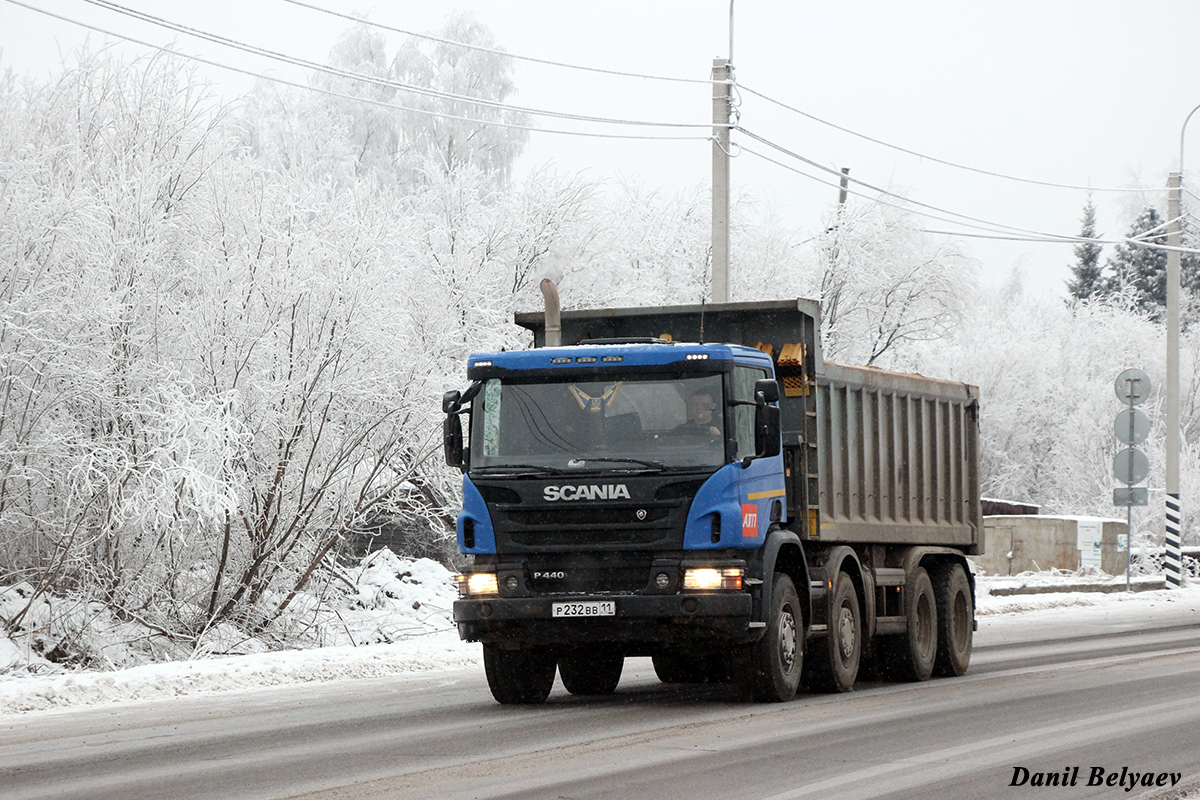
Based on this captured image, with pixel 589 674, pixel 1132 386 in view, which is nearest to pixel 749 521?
pixel 589 674

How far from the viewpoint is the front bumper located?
11484mm

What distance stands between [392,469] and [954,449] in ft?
22.3

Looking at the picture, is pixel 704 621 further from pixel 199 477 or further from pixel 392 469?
pixel 392 469

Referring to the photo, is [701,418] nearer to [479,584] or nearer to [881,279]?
[479,584]

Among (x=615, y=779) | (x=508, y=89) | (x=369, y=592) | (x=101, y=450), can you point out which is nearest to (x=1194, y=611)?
(x=369, y=592)

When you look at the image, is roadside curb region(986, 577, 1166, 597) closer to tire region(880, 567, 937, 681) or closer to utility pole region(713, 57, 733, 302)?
utility pole region(713, 57, 733, 302)

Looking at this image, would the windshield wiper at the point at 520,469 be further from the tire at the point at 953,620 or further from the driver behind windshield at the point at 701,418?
the tire at the point at 953,620

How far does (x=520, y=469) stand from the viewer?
1185 centimetres

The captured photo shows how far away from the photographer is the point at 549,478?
11.7m

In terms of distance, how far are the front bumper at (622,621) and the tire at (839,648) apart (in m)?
1.71

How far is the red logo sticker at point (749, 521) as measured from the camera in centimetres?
1166

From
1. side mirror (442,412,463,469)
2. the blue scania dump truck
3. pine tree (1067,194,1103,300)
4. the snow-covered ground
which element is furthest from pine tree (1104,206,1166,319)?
side mirror (442,412,463,469)

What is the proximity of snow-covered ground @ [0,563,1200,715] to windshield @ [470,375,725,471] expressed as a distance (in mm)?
3848

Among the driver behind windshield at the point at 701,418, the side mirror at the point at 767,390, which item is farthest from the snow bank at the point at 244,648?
the side mirror at the point at 767,390
